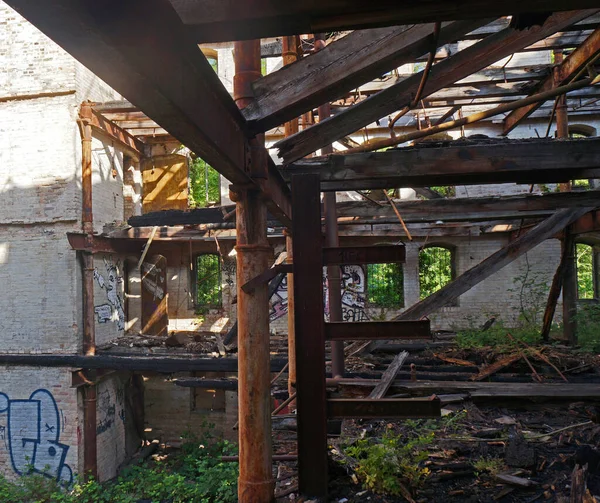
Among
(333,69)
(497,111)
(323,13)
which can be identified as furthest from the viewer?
(497,111)

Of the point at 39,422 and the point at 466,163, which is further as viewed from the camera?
the point at 39,422

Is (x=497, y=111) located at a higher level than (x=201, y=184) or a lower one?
lower

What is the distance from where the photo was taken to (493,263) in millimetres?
7496

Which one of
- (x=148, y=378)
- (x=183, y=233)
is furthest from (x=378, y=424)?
(x=148, y=378)

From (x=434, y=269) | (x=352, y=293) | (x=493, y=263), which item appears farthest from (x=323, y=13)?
(x=434, y=269)

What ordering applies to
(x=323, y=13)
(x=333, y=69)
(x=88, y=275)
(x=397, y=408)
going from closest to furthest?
(x=323, y=13) < (x=333, y=69) < (x=397, y=408) < (x=88, y=275)

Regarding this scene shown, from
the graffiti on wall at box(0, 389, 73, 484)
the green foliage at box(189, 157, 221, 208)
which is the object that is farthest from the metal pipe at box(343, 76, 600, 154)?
the green foliage at box(189, 157, 221, 208)

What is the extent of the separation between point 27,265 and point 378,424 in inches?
370

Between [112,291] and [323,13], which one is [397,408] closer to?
[323,13]

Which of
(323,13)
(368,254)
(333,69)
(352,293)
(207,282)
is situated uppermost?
(333,69)

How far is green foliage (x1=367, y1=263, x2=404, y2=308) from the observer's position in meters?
14.4

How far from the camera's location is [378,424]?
507 centimetres

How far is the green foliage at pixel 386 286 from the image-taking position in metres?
14.4

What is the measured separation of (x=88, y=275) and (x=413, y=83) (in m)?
9.35
